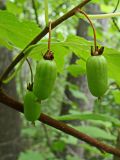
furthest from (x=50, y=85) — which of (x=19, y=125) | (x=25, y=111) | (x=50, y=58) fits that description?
(x=19, y=125)

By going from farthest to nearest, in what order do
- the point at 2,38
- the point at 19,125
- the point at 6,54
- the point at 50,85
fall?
1. the point at 19,125
2. the point at 6,54
3. the point at 2,38
4. the point at 50,85

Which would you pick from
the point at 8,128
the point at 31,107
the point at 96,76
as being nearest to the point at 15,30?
the point at 31,107

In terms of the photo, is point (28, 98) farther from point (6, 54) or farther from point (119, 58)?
point (6, 54)

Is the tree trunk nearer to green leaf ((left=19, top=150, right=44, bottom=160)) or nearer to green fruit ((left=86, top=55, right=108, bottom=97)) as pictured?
green leaf ((left=19, top=150, right=44, bottom=160))

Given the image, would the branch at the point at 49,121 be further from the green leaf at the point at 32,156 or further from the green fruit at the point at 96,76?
the green leaf at the point at 32,156

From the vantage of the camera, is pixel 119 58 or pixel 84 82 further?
pixel 84 82

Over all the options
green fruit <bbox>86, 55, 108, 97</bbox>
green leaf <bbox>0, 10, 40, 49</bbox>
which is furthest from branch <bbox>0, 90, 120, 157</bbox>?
green fruit <bbox>86, 55, 108, 97</bbox>
